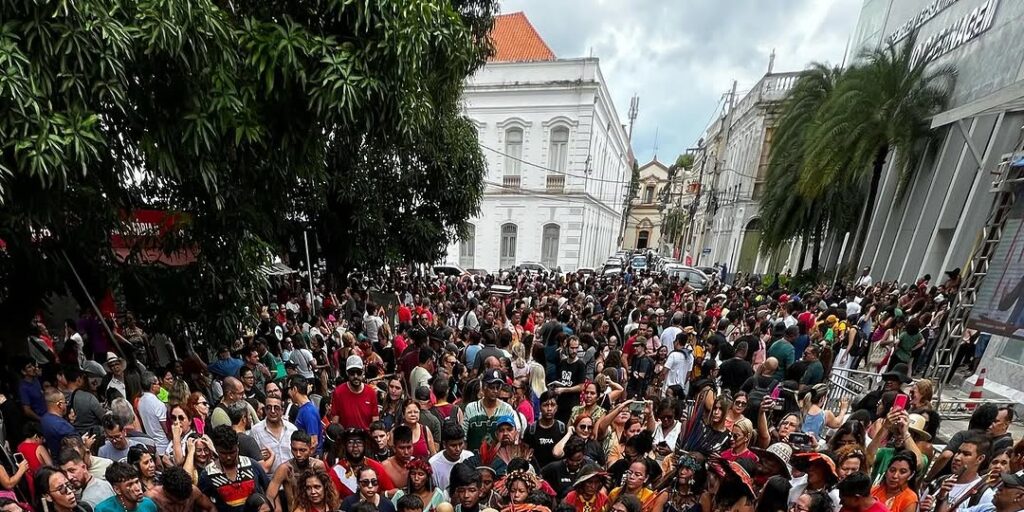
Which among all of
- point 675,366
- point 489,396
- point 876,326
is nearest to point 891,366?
point 876,326

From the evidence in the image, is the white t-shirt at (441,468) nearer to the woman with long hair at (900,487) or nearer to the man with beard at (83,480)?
the man with beard at (83,480)

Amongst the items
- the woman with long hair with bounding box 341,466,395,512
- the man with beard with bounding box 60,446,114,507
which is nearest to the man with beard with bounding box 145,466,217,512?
the man with beard with bounding box 60,446,114,507

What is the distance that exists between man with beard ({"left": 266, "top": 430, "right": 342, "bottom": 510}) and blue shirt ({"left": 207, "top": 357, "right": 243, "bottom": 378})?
2.98 m

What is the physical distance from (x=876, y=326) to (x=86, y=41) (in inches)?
464

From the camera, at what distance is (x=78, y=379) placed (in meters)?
4.83

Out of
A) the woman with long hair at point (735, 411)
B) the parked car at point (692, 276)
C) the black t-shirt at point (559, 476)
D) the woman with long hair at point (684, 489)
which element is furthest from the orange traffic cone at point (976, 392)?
the parked car at point (692, 276)

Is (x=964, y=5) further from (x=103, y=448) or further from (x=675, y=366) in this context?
(x=103, y=448)

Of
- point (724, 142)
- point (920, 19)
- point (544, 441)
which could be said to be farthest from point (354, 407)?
point (724, 142)

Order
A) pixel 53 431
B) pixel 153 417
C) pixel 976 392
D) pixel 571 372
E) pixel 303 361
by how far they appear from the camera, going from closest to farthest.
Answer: pixel 53 431
pixel 153 417
pixel 571 372
pixel 303 361
pixel 976 392

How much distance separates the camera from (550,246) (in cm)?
2628

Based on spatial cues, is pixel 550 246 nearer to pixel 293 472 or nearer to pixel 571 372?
pixel 571 372

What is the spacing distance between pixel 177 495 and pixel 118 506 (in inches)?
14.3

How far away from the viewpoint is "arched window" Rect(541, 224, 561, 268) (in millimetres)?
26047

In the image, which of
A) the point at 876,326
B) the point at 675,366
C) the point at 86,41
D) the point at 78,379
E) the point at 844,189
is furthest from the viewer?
the point at 844,189
